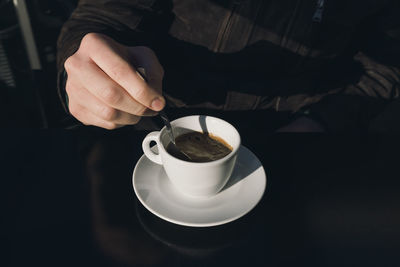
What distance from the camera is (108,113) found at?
2.53 ft

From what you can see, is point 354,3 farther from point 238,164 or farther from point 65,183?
point 65,183

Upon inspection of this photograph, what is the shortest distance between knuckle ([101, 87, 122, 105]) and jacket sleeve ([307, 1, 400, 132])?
2.71 feet

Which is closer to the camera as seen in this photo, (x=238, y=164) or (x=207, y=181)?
(x=207, y=181)

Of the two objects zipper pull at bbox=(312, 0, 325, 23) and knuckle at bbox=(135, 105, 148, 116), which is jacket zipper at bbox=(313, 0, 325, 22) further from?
knuckle at bbox=(135, 105, 148, 116)

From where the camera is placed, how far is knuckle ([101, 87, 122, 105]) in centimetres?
71

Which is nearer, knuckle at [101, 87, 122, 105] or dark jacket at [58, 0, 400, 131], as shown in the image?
knuckle at [101, 87, 122, 105]

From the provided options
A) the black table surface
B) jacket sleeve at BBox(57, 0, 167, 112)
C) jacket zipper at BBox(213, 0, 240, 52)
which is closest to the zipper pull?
jacket zipper at BBox(213, 0, 240, 52)

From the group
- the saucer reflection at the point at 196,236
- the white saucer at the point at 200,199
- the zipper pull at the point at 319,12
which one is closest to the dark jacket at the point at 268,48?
the zipper pull at the point at 319,12

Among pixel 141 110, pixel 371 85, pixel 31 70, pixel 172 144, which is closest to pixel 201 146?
pixel 172 144

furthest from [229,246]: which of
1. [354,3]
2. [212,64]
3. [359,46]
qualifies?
[359,46]

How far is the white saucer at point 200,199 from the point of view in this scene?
695 mm

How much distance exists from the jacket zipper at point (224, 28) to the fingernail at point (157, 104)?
1.51ft

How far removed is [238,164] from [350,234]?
1.01 ft

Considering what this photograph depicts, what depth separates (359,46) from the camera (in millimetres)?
1401
